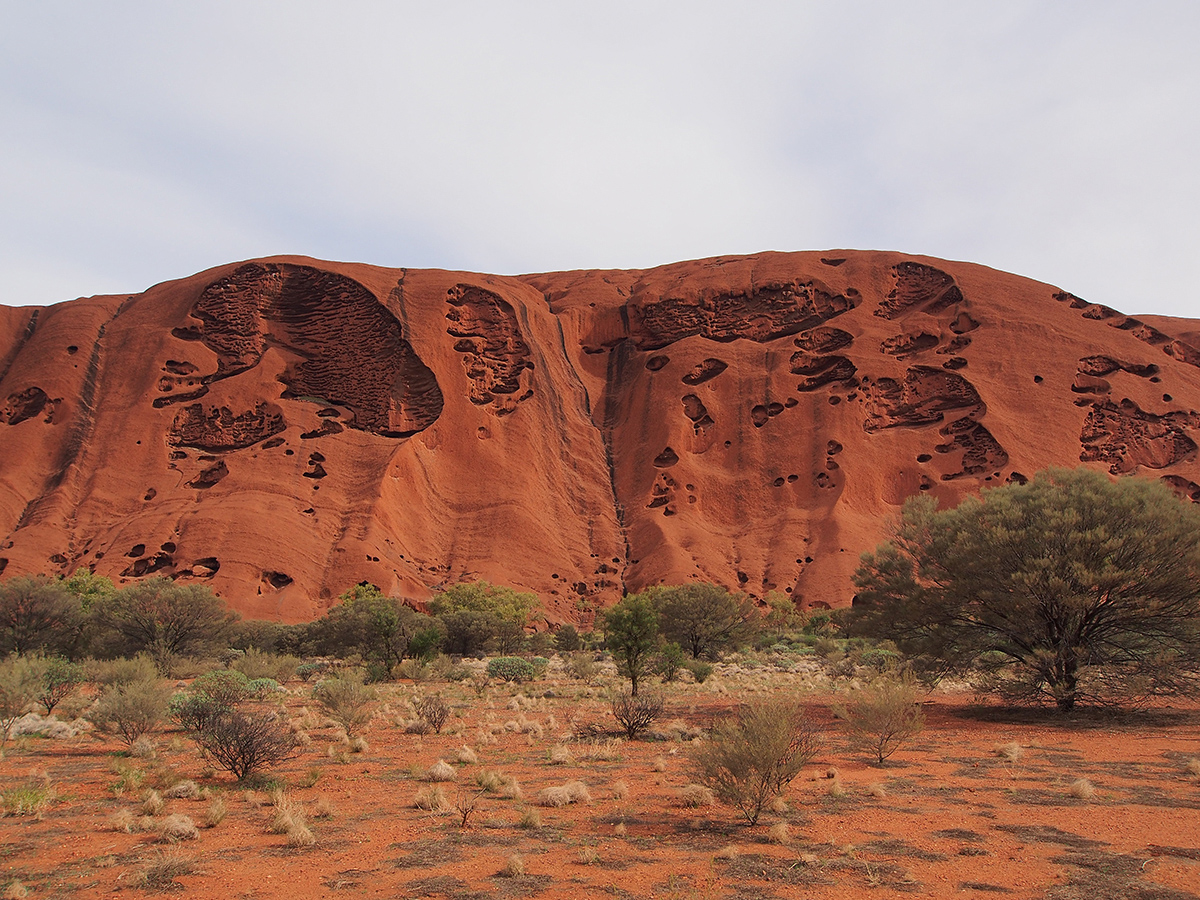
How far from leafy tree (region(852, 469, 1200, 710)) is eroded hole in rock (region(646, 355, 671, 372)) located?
5166 centimetres

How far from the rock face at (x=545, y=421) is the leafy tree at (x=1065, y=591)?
110 ft

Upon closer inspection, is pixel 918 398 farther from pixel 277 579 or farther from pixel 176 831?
pixel 176 831

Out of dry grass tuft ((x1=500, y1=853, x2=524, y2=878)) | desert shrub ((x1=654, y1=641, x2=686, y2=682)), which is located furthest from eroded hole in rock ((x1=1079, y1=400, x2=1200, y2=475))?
dry grass tuft ((x1=500, y1=853, x2=524, y2=878))

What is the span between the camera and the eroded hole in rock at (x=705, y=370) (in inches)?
2525

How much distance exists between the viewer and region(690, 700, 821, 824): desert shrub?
7.27 m

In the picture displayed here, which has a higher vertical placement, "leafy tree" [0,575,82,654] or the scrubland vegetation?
the scrubland vegetation

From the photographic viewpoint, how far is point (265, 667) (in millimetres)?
21766

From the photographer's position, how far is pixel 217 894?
552 centimetres

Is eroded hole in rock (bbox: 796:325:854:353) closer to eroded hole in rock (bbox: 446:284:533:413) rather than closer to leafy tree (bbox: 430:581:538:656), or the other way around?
eroded hole in rock (bbox: 446:284:533:413)

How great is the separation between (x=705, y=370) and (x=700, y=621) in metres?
38.1

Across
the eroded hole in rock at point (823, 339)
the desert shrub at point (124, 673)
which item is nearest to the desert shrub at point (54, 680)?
the desert shrub at point (124, 673)

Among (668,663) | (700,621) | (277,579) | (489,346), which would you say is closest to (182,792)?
(668,663)

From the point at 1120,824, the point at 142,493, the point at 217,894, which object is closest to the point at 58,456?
the point at 142,493

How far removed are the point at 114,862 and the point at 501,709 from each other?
10.4m
